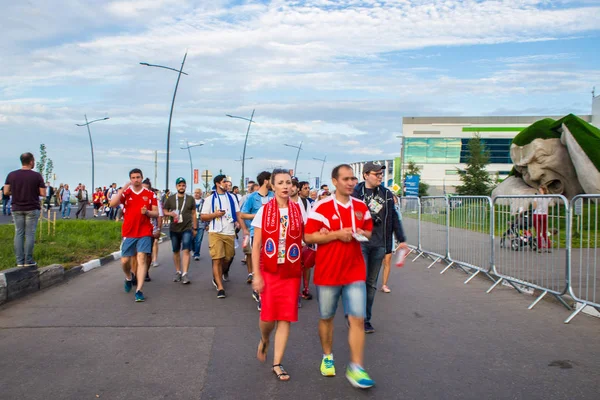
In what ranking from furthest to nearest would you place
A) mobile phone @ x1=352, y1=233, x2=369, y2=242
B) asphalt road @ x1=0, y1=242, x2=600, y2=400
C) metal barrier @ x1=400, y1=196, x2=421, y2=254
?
metal barrier @ x1=400, y1=196, x2=421, y2=254 < mobile phone @ x1=352, y1=233, x2=369, y2=242 < asphalt road @ x1=0, y1=242, x2=600, y2=400

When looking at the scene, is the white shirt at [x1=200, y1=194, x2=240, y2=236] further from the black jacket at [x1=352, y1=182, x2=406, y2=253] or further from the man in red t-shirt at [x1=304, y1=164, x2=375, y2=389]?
the man in red t-shirt at [x1=304, y1=164, x2=375, y2=389]

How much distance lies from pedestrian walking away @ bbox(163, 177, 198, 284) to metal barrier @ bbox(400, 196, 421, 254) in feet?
20.7

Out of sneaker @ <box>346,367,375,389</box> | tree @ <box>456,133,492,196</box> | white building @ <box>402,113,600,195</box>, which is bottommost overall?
sneaker @ <box>346,367,375,389</box>

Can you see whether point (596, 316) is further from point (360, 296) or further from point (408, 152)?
point (408, 152)

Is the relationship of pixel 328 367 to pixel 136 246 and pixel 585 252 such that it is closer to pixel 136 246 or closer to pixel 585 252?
pixel 585 252

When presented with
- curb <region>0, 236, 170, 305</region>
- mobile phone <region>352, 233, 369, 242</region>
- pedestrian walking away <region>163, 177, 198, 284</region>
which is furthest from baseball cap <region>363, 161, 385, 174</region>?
curb <region>0, 236, 170, 305</region>

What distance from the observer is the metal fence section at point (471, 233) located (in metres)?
10.2

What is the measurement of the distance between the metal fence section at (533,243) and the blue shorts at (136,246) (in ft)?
17.7

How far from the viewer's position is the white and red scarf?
4.91 metres

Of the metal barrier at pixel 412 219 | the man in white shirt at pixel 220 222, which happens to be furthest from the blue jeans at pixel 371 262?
the metal barrier at pixel 412 219

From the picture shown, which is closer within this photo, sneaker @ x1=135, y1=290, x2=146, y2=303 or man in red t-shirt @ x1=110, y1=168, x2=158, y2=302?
sneaker @ x1=135, y1=290, x2=146, y2=303

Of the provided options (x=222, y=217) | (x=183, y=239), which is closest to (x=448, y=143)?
(x=183, y=239)

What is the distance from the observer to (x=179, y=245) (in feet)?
36.1

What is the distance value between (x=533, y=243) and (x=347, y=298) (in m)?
4.79
